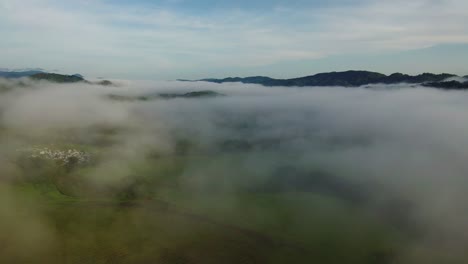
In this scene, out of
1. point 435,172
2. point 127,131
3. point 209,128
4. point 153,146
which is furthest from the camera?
point 209,128

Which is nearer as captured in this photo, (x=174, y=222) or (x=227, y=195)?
(x=174, y=222)

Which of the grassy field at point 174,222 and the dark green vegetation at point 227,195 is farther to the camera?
the dark green vegetation at point 227,195

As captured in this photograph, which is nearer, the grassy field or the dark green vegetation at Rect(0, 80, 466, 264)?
the grassy field

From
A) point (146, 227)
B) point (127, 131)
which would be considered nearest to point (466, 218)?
point (146, 227)

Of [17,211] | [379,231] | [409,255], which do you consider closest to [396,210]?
[379,231]

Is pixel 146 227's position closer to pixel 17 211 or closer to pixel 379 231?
pixel 17 211

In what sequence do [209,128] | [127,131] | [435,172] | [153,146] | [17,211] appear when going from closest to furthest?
1. [17,211]
2. [435,172]
3. [153,146]
4. [127,131]
5. [209,128]

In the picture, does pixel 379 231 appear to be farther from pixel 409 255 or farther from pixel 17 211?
pixel 17 211

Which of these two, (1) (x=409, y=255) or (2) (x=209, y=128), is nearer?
(1) (x=409, y=255)

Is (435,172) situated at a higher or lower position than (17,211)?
higher
